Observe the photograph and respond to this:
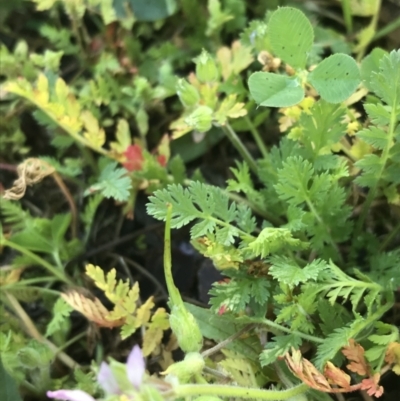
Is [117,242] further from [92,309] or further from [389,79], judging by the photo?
[389,79]

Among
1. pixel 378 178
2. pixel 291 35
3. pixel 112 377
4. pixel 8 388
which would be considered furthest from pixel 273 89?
pixel 8 388

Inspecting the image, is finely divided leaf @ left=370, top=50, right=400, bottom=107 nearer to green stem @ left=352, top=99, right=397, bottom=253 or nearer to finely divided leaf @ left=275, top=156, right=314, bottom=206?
green stem @ left=352, top=99, right=397, bottom=253

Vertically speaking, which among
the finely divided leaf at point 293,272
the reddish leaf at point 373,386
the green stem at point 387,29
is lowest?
the reddish leaf at point 373,386

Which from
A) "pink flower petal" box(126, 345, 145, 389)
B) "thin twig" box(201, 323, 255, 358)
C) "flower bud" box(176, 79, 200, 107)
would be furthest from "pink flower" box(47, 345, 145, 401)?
"flower bud" box(176, 79, 200, 107)

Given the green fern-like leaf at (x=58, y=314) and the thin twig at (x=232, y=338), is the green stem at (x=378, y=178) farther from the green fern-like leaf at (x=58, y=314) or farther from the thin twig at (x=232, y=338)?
the green fern-like leaf at (x=58, y=314)

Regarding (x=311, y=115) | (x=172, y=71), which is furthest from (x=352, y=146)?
(x=172, y=71)

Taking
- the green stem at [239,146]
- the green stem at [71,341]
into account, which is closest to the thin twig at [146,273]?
the green stem at [71,341]
